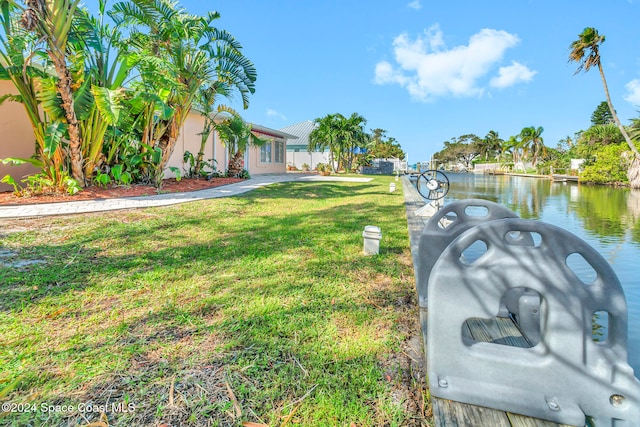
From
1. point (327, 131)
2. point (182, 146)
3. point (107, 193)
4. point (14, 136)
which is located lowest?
point (107, 193)

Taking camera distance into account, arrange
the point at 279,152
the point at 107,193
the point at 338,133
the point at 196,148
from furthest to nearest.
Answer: the point at 338,133 → the point at 279,152 → the point at 196,148 → the point at 107,193

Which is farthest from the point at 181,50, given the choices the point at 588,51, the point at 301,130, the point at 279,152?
the point at 301,130

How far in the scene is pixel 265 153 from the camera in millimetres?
21578

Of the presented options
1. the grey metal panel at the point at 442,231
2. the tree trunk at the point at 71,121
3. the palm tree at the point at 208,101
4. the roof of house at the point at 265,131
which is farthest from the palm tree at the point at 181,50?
the grey metal panel at the point at 442,231

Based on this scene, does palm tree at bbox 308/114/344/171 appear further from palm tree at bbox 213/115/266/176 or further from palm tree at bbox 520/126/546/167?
palm tree at bbox 520/126/546/167

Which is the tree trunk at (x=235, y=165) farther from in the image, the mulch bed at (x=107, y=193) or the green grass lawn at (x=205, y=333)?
the green grass lawn at (x=205, y=333)

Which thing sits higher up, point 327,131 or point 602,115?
point 602,115

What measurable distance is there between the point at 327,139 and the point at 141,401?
88.1ft

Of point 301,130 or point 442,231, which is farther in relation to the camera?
point 301,130

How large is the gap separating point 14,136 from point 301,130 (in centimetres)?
2720

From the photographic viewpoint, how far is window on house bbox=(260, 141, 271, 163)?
2100cm

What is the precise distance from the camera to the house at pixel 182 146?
8445 millimetres

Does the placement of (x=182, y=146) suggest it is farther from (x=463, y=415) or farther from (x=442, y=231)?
(x=463, y=415)

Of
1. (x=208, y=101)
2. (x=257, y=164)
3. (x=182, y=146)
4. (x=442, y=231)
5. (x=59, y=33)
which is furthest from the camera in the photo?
(x=257, y=164)
